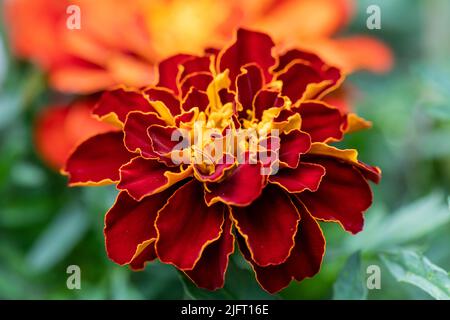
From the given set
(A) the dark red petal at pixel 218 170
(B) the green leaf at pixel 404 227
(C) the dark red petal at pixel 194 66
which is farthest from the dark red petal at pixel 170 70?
(B) the green leaf at pixel 404 227

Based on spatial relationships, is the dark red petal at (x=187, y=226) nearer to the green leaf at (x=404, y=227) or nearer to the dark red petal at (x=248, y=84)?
the dark red petal at (x=248, y=84)

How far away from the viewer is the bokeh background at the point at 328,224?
2.03ft

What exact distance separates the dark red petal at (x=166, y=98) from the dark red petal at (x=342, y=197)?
0.12 meters

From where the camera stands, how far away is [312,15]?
0.92m

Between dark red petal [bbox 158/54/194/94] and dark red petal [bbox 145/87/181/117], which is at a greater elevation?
dark red petal [bbox 158/54/194/94]

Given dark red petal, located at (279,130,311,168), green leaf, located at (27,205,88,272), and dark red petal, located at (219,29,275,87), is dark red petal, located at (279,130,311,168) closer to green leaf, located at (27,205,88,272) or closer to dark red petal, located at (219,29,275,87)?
dark red petal, located at (219,29,275,87)

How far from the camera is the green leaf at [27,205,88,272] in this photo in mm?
854

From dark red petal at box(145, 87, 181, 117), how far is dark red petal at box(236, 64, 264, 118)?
5cm

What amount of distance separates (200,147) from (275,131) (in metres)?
0.06

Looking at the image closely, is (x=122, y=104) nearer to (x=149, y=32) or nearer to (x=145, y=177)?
(x=145, y=177)

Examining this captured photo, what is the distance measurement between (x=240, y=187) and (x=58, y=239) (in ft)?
1.28

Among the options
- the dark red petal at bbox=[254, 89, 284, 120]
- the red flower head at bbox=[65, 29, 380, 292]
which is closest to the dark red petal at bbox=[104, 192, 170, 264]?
the red flower head at bbox=[65, 29, 380, 292]

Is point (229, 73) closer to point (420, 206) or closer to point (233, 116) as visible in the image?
point (233, 116)
